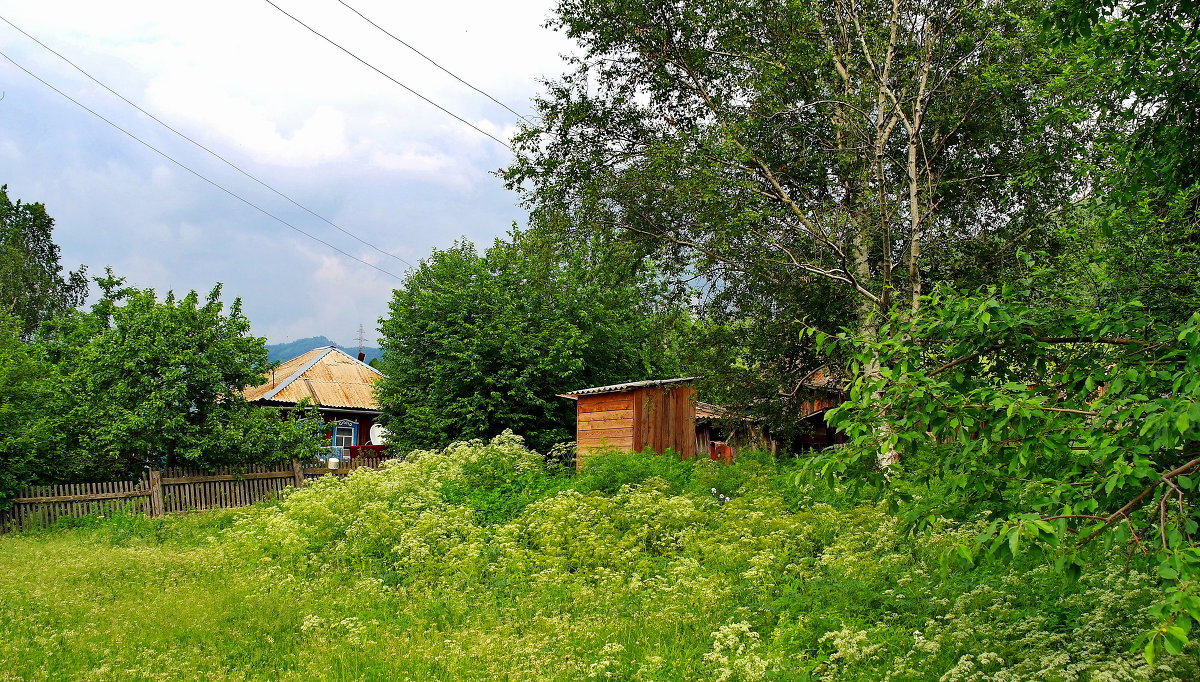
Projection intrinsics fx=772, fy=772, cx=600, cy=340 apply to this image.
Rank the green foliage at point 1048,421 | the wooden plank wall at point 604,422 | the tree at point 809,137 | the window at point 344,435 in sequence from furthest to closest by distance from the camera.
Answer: the window at point 344,435 → the wooden plank wall at point 604,422 → the tree at point 809,137 → the green foliage at point 1048,421

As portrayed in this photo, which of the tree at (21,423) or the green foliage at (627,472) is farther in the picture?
the tree at (21,423)

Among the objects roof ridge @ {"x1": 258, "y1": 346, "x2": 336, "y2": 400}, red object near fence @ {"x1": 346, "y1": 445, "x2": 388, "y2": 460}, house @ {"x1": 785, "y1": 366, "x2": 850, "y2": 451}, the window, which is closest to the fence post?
red object near fence @ {"x1": 346, "y1": 445, "x2": 388, "y2": 460}

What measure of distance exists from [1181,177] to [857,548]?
5005mm

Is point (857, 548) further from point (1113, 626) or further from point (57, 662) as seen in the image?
point (57, 662)

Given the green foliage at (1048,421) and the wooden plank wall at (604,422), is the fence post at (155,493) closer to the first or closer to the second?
the wooden plank wall at (604,422)

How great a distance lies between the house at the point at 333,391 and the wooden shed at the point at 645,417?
16533 mm

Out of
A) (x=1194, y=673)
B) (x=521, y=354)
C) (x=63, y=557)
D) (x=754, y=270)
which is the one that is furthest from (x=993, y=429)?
(x=521, y=354)

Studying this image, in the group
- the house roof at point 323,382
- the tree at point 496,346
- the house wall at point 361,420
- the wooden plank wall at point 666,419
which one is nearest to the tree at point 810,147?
the wooden plank wall at point 666,419

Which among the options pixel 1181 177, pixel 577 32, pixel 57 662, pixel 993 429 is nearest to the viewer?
pixel 993 429

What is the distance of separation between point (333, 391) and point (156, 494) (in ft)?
54.9

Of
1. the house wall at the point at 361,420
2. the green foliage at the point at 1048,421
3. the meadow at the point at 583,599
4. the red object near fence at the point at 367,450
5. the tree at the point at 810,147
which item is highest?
the tree at the point at 810,147

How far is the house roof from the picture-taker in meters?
32.0

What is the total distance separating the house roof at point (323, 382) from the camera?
32.0m

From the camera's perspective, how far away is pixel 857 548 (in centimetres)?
888
